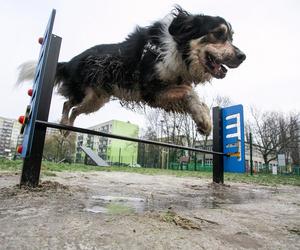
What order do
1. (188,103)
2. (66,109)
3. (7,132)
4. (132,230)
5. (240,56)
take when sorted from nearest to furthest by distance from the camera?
(132,230)
(240,56)
(188,103)
(66,109)
(7,132)

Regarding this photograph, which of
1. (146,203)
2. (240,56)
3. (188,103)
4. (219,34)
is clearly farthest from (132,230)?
(219,34)

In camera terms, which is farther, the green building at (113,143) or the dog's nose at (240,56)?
the green building at (113,143)

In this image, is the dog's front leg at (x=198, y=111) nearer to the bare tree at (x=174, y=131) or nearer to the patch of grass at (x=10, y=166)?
the patch of grass at (x=10, y=166)

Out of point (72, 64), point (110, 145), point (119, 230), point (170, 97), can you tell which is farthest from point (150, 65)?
point (110, 145)

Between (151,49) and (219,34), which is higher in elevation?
(219,34)

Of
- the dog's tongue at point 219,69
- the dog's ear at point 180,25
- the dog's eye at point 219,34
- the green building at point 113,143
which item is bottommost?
the dog's tongue at point 219,69

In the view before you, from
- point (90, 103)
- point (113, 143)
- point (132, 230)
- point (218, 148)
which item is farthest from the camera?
point (113, 143)

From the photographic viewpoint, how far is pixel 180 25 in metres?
2.95

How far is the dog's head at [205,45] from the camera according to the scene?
2869 millimetres

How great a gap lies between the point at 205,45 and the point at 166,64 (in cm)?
53

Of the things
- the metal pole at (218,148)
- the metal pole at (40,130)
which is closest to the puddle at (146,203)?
the metal pole at (40,130)

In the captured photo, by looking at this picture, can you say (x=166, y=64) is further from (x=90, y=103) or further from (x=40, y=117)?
(x=40, y=117)

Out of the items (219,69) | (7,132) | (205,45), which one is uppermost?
(7,132)

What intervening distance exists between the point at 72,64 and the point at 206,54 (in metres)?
2.09
